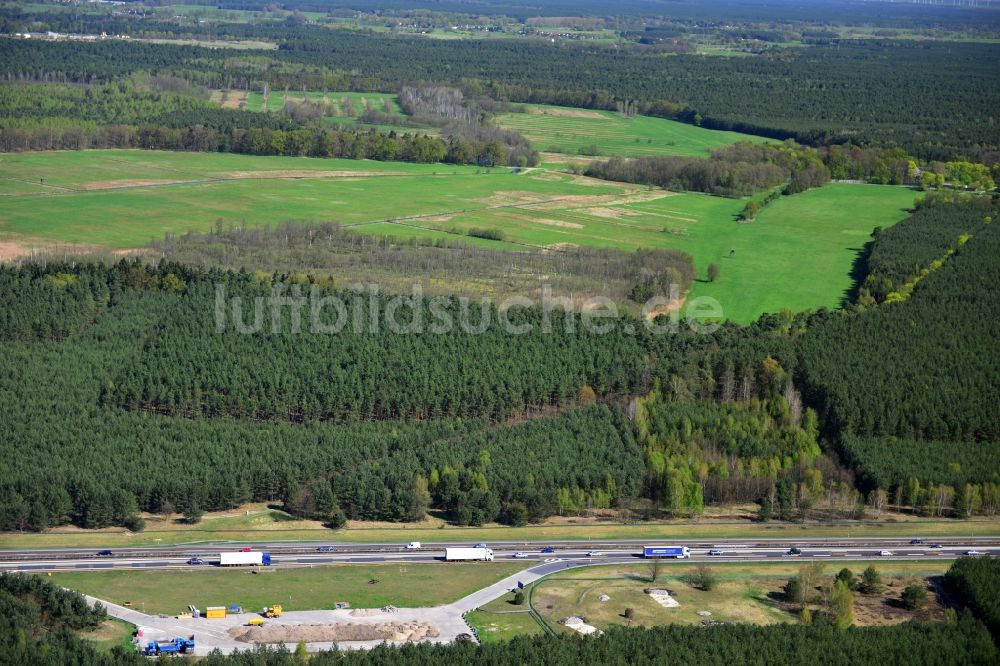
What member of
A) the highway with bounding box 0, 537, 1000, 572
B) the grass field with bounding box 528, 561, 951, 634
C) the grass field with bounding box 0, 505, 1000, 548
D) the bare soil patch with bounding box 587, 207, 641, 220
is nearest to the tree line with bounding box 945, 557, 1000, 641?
the grass field with bounding box 528, 561, 951, 634

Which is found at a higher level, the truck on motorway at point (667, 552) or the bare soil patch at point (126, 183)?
the bare soil patch at point (126, 183)

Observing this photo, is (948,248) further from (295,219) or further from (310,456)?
(310,456)

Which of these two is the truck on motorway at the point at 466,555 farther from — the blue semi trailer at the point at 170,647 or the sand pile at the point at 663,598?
the blue semi trailer at the point at 170,647

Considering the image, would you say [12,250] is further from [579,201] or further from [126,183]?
[579,201]

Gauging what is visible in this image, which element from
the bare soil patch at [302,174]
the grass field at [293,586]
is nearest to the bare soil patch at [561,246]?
the bare soil patch at [302,174]

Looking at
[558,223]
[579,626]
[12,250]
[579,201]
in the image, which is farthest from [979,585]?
[579,201]

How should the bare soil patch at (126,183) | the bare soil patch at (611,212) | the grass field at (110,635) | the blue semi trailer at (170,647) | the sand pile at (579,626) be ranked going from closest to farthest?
the blue semi trailer at (170,647), the grass field at (110,635), the sand pile at (579,626), the bare soil patch at (611,212), the bare soil patch at (126,183)
